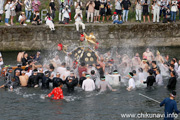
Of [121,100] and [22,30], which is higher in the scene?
[22,30]

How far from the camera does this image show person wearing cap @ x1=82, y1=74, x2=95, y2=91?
20.6 m

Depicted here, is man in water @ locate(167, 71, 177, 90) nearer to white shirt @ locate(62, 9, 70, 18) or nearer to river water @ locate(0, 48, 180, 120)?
river water @ locate(0, 48, 180, 120)

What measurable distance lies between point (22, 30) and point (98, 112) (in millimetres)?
14600

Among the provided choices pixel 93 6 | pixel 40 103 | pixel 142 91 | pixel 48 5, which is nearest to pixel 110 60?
pixel 142 91

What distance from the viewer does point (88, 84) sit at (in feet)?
67.6

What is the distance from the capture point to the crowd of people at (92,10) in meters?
30.7

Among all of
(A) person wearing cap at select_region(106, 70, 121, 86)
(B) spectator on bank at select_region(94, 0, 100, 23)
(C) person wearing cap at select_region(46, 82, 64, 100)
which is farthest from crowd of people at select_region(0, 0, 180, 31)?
(C) person wearing cap at select_region(46, 82, 64, 100)

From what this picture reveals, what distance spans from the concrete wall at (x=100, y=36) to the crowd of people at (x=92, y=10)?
58 centimetres

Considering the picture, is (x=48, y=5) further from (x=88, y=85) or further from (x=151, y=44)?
(x=88, y=85)

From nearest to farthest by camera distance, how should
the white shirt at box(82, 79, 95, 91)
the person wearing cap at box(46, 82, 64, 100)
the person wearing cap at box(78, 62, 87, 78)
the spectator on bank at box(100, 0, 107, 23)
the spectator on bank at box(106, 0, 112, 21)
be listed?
the person wearing cap at box(46, 82, 64, 100)
the white shirt at box(82, 79, 95, 91)
the person wearing cap at box(78, 62, 87, 78)
the spectator on bank at box(100, 0, 107, 23)
the spectator on bank at box(106, 0, 112, 21)

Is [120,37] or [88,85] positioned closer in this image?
[88,85]

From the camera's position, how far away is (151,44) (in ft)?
104

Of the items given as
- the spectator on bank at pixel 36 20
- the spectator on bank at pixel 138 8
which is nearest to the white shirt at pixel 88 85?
the spectator on bank at pixel 36 20

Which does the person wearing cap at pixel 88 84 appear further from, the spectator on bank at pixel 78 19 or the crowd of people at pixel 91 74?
the spectator on bank at pixel 78 19
